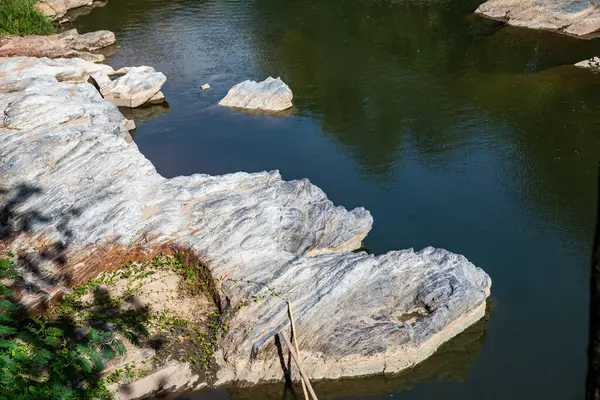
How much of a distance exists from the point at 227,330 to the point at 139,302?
6.53ft

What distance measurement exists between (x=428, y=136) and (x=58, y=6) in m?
26.9

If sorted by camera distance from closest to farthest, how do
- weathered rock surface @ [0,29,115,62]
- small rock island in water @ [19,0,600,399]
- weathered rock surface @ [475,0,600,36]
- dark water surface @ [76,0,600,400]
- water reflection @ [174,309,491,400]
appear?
water reflection @ [174,309,491,400] < small rock island in water @ [19,0,600,399] < dark water surface @ [76,0,600,400] < weathered rock surface @ [0,29,115,62] < weathered rock surface @ [475,0,600,36]

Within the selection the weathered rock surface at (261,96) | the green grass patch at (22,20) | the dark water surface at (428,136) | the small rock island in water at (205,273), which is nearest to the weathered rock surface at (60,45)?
the green grass patch at (22,20)

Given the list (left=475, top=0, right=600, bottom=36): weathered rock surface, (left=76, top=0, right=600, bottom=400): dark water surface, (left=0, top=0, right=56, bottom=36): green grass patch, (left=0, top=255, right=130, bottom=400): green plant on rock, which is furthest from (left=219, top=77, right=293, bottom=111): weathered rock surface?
(left=475, top=0, right=600, bottom=36): weathered rock surface

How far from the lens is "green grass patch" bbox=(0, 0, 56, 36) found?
1249 inches

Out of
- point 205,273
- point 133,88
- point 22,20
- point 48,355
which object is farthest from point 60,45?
point 48,355

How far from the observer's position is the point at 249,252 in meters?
14.4

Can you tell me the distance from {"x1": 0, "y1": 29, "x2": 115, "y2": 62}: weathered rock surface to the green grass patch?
107 centimetres

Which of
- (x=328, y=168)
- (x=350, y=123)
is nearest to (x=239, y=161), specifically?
(x=328, y=168)

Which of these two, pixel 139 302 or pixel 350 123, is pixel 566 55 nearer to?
pixel 350 123

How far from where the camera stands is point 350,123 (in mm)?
24297

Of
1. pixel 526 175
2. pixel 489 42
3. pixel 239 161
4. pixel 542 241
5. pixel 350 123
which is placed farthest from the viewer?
pixel 489 42

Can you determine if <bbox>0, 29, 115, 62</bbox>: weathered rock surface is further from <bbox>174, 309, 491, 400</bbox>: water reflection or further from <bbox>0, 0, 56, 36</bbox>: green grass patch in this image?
<bbox>174, 309, 491, 400</bbox>: water reflection

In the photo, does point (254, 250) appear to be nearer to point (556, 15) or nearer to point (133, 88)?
point (133, 88)
